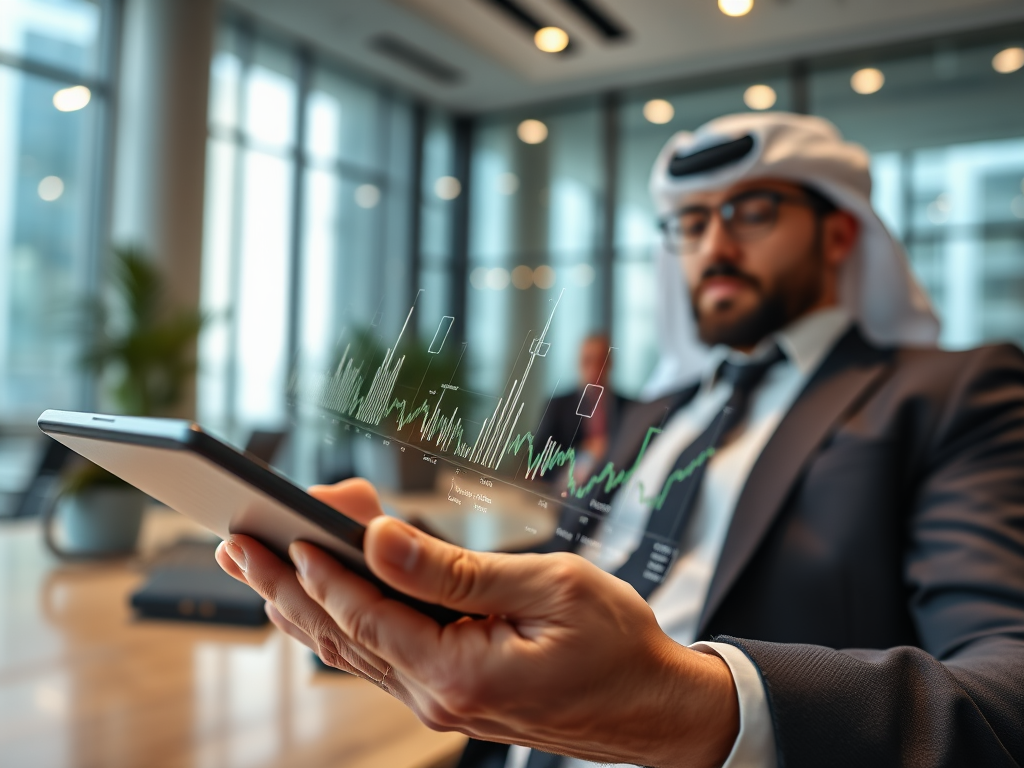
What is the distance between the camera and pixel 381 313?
93 cm

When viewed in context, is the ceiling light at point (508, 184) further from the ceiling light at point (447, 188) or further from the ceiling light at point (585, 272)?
the ceiling light at point (585, 272)

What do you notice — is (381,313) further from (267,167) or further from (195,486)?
(267,167)

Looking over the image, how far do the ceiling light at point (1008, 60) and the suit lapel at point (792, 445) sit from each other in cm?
679

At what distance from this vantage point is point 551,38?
689 cm

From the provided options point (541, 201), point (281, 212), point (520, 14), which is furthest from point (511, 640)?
point (541, 201)

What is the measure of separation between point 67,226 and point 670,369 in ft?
17.3

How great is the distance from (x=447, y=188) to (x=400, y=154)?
75 cm

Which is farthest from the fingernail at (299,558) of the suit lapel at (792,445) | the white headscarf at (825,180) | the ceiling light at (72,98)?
the ceiling light at (72,98)

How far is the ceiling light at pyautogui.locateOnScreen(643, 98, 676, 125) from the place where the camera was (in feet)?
26.6

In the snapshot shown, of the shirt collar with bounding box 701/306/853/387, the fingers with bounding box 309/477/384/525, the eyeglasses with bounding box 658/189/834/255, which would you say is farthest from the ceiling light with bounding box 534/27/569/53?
the fingers with bounding box 309/477/384/525

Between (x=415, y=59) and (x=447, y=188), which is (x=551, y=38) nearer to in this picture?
(x=415, y=59)

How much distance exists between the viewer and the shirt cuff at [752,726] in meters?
0.66

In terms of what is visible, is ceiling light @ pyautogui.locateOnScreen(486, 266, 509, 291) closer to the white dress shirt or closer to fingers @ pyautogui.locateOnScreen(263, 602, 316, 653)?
the white dress shirt

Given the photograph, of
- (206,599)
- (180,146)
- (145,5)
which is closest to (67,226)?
(180,146)
